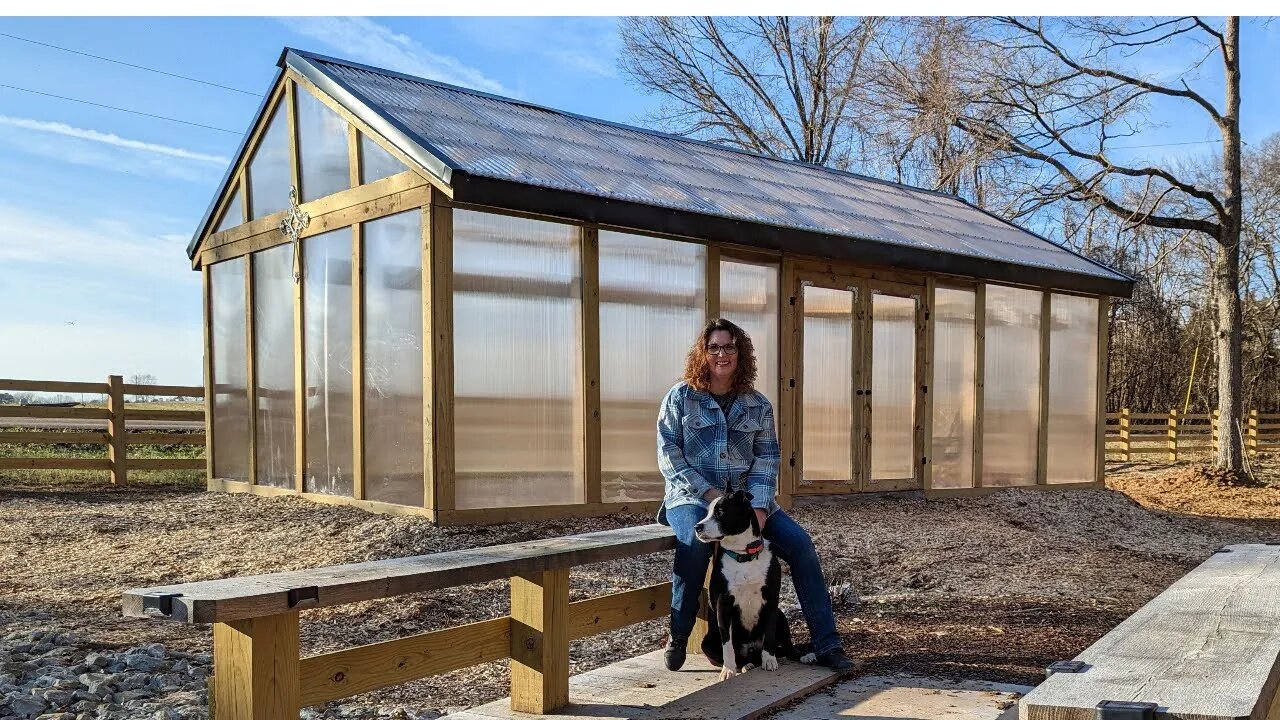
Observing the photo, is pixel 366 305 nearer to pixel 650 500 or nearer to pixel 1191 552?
pixel 650 500

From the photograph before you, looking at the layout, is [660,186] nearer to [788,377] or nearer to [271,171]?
[788,377]

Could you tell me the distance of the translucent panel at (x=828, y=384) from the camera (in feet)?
33.3

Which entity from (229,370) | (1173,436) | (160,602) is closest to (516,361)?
(229,370)

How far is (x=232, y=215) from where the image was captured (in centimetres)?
1154

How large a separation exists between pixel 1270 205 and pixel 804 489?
22116mm

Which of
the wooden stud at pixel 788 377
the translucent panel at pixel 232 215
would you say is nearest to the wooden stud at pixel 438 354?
the wooden stud at pixel 788 377

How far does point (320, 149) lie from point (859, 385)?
5.63 meters

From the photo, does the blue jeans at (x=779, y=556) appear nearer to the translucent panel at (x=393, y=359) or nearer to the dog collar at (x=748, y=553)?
the dog collar at (x=748, y=553)

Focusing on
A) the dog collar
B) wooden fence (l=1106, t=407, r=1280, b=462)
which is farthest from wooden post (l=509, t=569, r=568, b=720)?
wooden fence (l=1106, t=407, r=1280, b=462)

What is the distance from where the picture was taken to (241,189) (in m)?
11.3

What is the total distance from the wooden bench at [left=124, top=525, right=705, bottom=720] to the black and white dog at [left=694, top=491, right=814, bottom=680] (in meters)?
0.36

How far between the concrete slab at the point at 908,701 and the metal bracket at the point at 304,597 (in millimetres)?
1754
